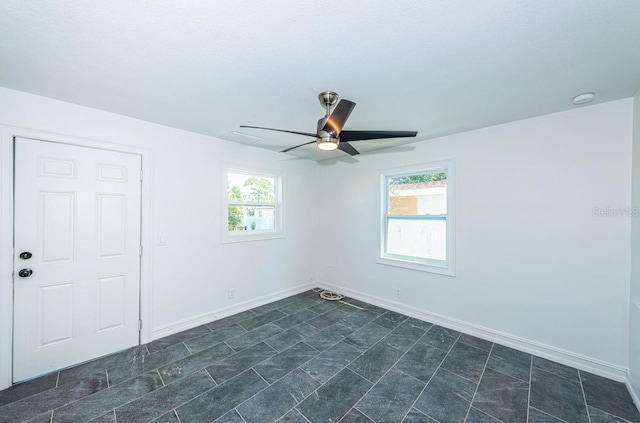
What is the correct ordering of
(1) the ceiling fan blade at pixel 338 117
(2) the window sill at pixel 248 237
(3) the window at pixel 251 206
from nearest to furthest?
(1) the ceiling fan blade at pixel 338 117
(2) the window sill at pixel 248 237
(3) the window at pixel 251 206

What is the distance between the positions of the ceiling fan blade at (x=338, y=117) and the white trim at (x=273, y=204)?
2141 millimetres

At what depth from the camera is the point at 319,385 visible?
222 cm

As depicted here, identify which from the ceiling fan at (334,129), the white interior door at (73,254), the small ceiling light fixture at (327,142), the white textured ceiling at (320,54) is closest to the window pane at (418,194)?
the white textured ceiling at (320,54)

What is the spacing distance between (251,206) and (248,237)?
506 millimetres

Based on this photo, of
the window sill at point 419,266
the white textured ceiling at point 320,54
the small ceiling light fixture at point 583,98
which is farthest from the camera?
the window sill at point 419,266

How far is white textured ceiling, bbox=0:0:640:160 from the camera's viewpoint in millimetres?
1307

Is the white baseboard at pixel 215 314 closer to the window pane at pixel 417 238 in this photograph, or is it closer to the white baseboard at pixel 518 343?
the white baseboard at pixel 518 343

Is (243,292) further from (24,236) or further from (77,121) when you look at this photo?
(77,121)

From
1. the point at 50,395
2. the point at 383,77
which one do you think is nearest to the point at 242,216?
Answer: the point at 50,395

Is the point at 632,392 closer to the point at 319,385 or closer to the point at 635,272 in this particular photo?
the point at 635,272

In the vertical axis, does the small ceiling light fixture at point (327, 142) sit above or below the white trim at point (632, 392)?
above

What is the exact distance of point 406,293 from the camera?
148 inches

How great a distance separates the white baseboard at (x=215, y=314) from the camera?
3.05 metres

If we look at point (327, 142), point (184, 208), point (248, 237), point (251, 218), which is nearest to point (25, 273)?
point (184, 208)
